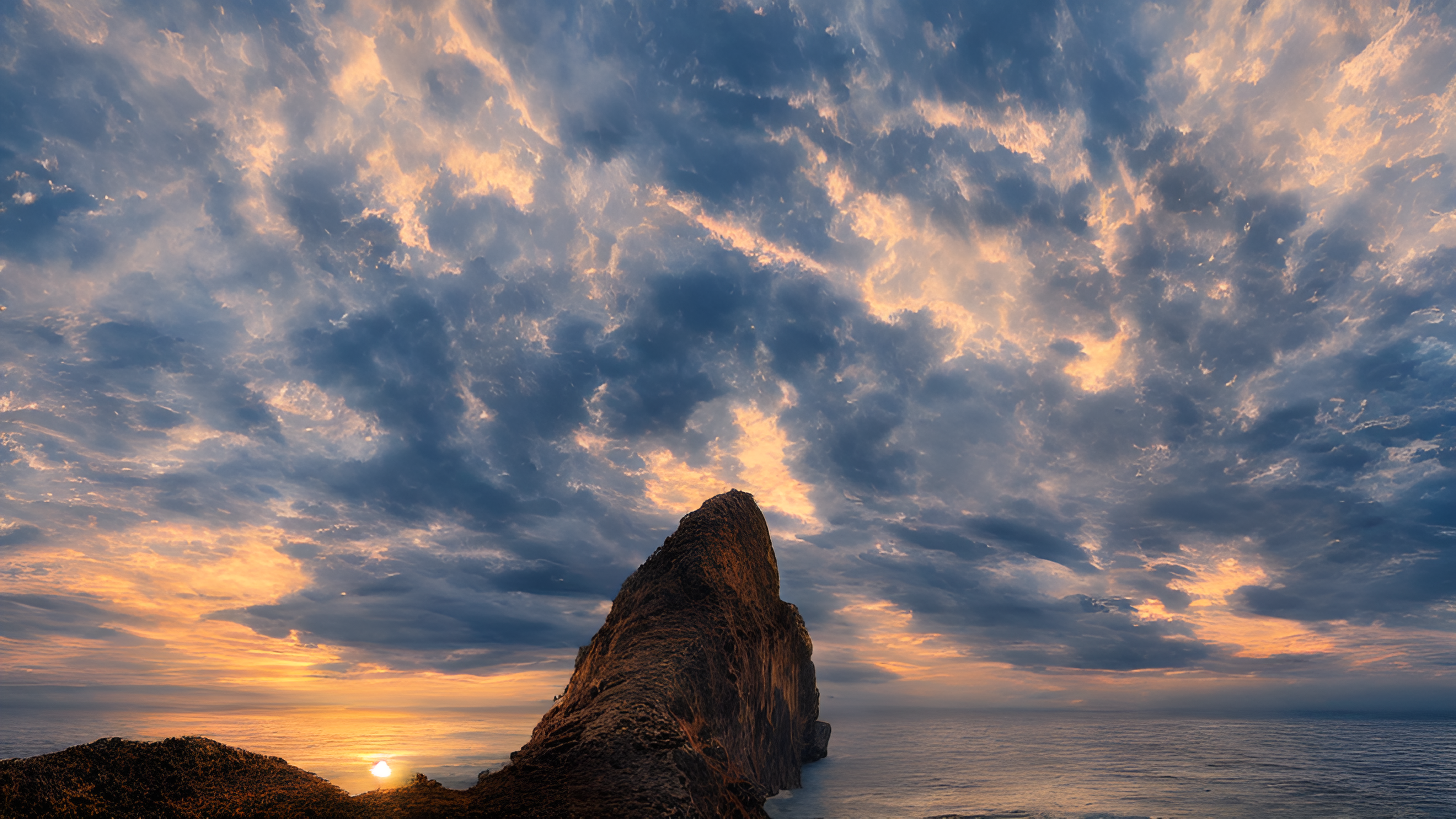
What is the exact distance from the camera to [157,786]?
1045 cm

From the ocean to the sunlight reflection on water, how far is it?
433 millimetres

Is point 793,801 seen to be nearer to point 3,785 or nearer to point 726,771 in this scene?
point 726,771

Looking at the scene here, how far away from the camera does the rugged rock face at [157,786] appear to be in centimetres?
935

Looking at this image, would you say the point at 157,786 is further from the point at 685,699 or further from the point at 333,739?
the point at 333,739

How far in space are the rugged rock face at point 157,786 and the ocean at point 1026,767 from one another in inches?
194

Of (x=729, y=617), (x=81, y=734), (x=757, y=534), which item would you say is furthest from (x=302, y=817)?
(x=81, y=734)

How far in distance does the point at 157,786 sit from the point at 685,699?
1131cm

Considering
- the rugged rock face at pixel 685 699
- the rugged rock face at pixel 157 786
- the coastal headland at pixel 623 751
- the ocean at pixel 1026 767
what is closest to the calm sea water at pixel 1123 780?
the ocean at pixel 1026 767

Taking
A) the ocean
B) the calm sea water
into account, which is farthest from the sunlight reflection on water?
the calm sea water

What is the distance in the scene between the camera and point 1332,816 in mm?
26188

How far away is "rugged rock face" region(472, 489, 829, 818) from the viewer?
1223 cm

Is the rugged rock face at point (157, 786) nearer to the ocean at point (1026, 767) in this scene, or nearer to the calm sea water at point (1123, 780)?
the ocean at point (1026, 767)

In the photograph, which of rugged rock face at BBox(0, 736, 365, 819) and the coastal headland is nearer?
rugged rock face at BBox(0, 736, 365, 819)

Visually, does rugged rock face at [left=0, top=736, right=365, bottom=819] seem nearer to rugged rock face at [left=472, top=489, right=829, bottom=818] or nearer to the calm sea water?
rugged rock face at [left=472, top=489, right=829, bottom=818]
